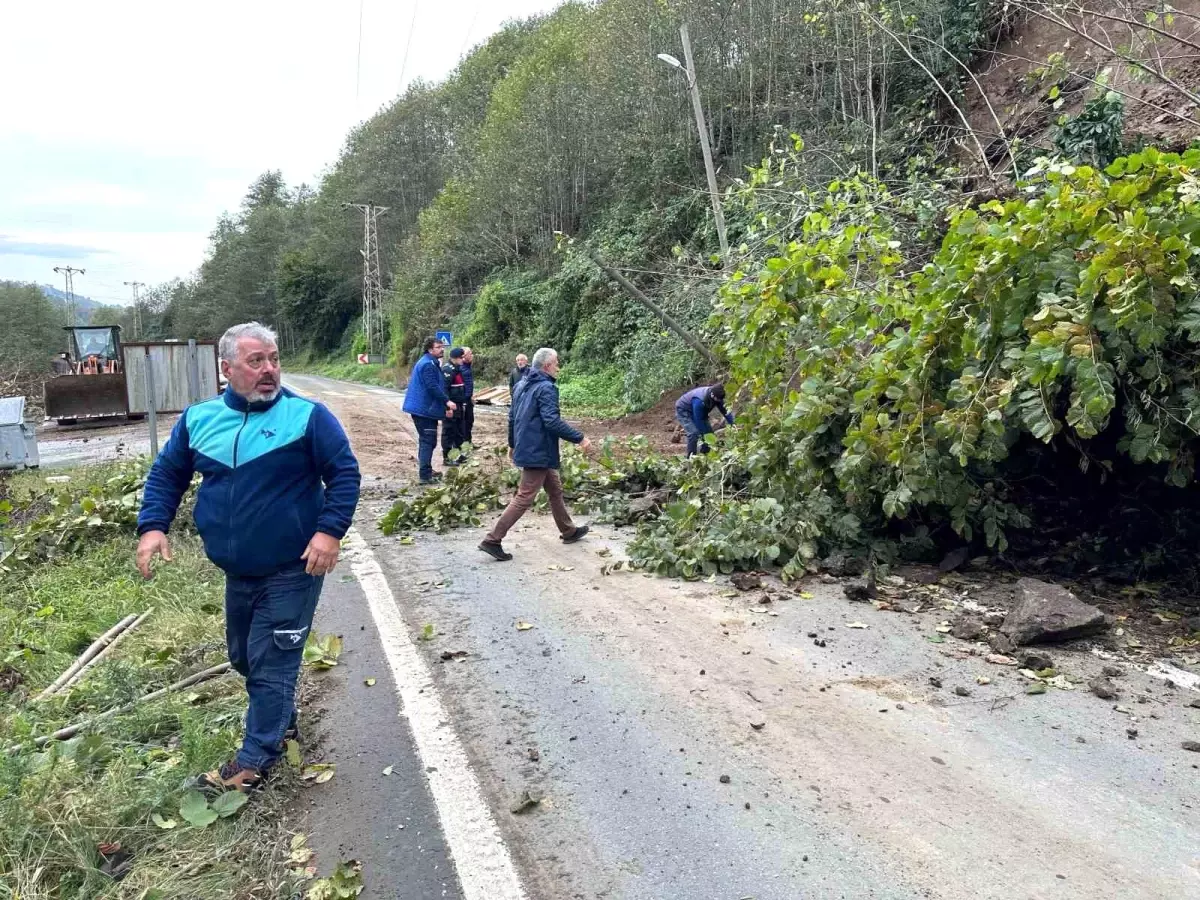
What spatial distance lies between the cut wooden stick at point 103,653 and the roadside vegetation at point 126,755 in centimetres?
4

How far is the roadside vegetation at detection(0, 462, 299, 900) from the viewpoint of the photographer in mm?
2818

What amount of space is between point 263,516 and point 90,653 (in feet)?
8.97

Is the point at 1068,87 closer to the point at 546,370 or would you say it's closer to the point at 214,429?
the point at 546,370

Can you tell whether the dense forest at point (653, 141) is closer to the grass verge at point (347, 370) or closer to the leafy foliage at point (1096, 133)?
the leafy foliage at point (1096, 133)

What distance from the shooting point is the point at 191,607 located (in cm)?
588

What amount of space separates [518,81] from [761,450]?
3256 centimetres

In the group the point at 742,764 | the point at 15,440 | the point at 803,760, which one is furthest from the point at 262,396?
the point at 15,440

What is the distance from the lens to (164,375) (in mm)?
10758

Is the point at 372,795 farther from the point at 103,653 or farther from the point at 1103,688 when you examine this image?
the point at 1103,688

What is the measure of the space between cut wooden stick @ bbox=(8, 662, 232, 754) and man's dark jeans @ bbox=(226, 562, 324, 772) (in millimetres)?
1111

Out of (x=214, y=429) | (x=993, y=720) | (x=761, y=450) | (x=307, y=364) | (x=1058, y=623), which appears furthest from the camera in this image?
(x=307, y=364)

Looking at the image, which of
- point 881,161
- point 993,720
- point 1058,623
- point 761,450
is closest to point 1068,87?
point 881,161

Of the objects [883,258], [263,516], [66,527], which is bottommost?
[66,527]

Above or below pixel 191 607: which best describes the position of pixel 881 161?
above
